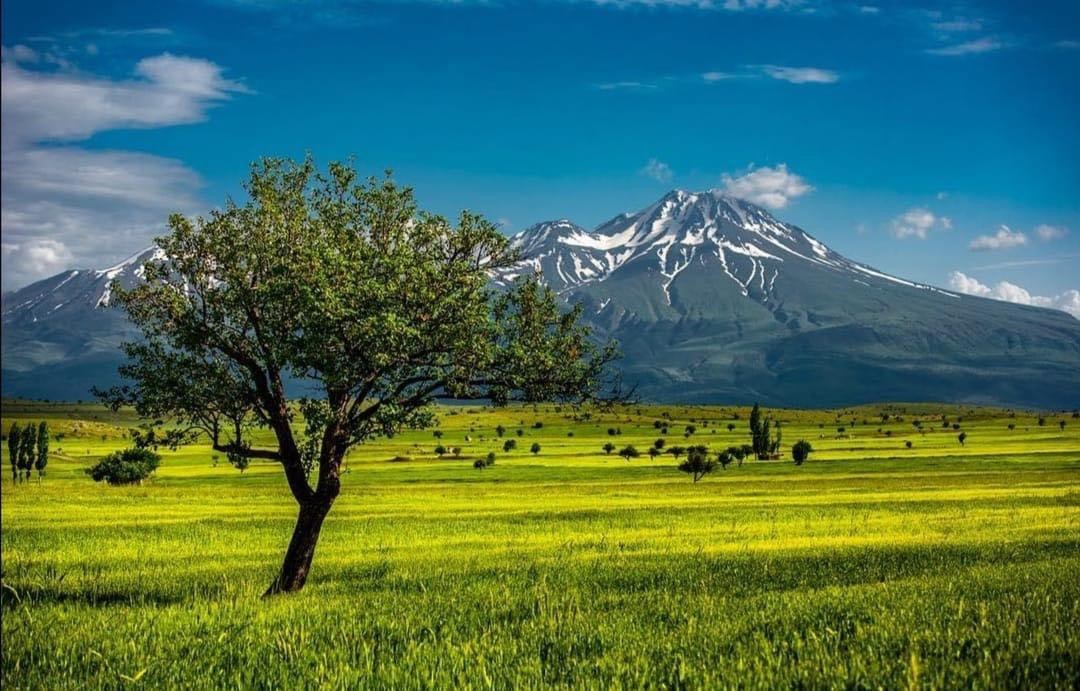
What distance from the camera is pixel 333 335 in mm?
22812

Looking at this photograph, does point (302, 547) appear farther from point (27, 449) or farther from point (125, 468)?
point (27, 449)

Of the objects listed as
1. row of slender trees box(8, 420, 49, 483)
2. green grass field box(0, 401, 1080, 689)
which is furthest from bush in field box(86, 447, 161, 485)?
green grass field box(0, 401, 1080, 689)

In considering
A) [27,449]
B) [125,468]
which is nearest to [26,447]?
[27,449]

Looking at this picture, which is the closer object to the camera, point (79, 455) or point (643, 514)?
point (643, 514)

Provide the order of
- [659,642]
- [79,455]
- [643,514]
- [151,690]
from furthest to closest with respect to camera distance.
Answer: [79,455] → [643,514] → [659,642] → [151,690]

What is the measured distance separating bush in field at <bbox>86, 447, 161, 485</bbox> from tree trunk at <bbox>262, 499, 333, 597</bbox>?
8772 cm

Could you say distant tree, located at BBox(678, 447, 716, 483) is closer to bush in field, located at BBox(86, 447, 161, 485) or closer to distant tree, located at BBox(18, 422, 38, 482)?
bush in field, located at BBox(86, 447, 161, 485)

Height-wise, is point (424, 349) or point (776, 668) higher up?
point (424, 349)

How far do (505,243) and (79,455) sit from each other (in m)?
190

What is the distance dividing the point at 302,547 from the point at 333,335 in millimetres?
6556

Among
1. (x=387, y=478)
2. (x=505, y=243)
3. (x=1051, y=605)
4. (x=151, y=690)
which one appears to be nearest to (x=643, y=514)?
(x=505, y=243)

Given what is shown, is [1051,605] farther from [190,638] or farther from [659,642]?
[190,638]

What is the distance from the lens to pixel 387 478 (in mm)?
116125

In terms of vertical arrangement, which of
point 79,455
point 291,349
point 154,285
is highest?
point 154,285
